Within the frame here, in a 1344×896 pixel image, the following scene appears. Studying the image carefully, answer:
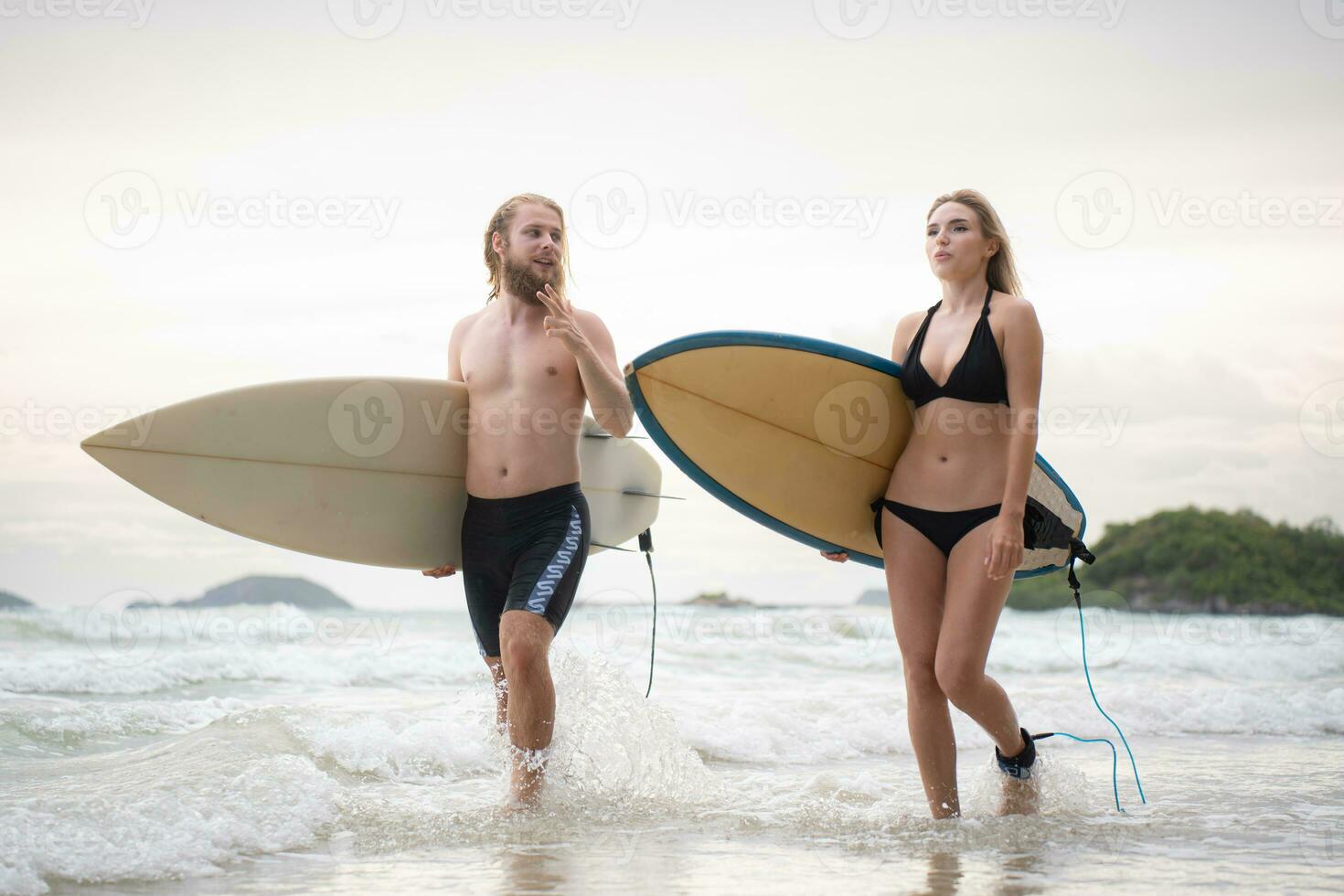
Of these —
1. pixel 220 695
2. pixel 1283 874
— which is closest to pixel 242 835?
pixel 1283 874

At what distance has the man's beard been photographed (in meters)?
3.66

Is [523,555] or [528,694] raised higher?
[523,555]

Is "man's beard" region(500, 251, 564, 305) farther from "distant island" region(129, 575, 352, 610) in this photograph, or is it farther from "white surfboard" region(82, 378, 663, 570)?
"distant island" region(129, 575, 352, 610)

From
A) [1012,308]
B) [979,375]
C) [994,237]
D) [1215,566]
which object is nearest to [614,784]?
[979,375]

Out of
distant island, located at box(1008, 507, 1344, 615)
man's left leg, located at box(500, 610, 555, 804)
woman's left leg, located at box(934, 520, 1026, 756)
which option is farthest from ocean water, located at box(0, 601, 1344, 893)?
distant island, located at box(1008, 507, 1344, 615)

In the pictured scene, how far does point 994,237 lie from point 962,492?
83cm

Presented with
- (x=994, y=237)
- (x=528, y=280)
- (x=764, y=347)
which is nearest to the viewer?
(x=994, y=237)

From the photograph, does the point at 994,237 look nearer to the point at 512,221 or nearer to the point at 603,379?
the point at 603,379

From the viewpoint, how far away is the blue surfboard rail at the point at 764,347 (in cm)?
370

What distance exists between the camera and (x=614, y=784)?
157 inches

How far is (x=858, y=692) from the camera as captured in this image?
8.10 metres

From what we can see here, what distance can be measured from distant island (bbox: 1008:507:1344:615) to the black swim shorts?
880 inches

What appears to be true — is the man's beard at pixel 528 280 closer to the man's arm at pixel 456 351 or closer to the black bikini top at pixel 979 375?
the man's arm at pixel 456 351

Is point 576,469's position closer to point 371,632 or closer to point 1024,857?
point 1024,857
